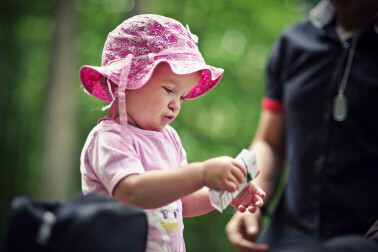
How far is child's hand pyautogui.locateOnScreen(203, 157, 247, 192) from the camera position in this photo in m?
0.74

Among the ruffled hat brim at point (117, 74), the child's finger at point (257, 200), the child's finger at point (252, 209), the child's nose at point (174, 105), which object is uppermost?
the ruffled hat brim at point (117, 74)

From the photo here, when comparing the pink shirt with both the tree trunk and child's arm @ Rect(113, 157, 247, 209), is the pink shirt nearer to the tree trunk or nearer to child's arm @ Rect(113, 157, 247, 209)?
child's arm @ Rect(113, 157, 247, 209)

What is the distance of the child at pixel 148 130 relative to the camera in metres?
0.76

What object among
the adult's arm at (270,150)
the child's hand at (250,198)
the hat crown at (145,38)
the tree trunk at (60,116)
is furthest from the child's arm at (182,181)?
the tree trunk at (60,116)

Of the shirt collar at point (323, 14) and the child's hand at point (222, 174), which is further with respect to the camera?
the shirt collar at point (323, 14)

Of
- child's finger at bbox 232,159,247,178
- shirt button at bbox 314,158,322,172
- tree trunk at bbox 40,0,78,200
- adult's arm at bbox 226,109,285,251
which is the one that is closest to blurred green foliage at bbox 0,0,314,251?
tree trunk at bbox 40,0,78,200

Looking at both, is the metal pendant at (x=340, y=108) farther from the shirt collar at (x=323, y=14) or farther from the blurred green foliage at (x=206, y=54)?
the blurred green foliage at (x=206, y=54)

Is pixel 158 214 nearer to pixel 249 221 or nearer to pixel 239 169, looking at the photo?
pixel 239 169

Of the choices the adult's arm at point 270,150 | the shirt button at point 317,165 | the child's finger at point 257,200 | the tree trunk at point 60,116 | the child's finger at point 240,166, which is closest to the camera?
the child's finger at point 240,166

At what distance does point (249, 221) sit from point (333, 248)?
2.85ft

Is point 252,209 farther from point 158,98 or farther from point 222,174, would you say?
point 158,98

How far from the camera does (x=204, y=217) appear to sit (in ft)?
18.6

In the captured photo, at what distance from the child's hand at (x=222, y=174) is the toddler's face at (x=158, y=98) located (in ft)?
0.55

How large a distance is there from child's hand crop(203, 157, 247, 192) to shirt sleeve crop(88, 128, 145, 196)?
0.40ft
